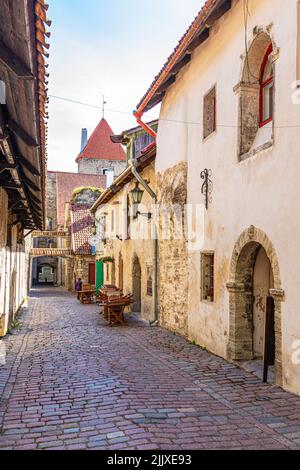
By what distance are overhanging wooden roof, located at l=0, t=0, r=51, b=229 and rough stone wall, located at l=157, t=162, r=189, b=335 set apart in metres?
4.62

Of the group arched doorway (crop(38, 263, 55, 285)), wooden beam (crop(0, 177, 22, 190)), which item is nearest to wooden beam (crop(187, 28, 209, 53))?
wooden beam (crop(0, 177, 22, 190))

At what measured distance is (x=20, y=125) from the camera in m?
5.72

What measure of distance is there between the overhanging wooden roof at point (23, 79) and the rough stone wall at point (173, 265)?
15.1 ft

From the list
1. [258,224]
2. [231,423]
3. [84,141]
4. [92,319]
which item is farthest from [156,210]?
[84,141]

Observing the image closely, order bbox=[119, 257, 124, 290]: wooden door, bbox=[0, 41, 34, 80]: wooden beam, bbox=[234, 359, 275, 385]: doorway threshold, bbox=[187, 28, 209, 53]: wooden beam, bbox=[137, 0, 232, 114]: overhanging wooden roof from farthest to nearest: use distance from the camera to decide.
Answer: bbox=[119, 257, 124, 290]: wooden door → bbox=[187, 28, 209, 53]: wooden beam → bbox=[137, 0, 232, 114]: overhanging wooden roof → bbox=[234, 359, 275, 385]: doorway threshold → bbox=[0, 41, 34, 80]: wooden beam

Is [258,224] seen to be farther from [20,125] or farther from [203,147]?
[20,125]

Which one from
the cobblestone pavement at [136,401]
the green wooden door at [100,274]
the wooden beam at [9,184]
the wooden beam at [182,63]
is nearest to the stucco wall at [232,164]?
the wooden beam at [182,63]

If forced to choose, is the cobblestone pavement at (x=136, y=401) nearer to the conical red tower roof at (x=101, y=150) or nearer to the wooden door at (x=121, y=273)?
the wooden door at (x=121, y=273)

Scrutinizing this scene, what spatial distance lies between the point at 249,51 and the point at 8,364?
6909mm

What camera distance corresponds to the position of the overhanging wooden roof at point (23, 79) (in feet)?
11.8

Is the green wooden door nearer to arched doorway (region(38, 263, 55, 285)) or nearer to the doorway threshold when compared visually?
the doorway threshold

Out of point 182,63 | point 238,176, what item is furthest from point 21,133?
point 182,63

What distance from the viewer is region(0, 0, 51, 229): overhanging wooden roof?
11.8 ft

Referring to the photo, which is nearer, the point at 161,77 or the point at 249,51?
the point at 249,51
